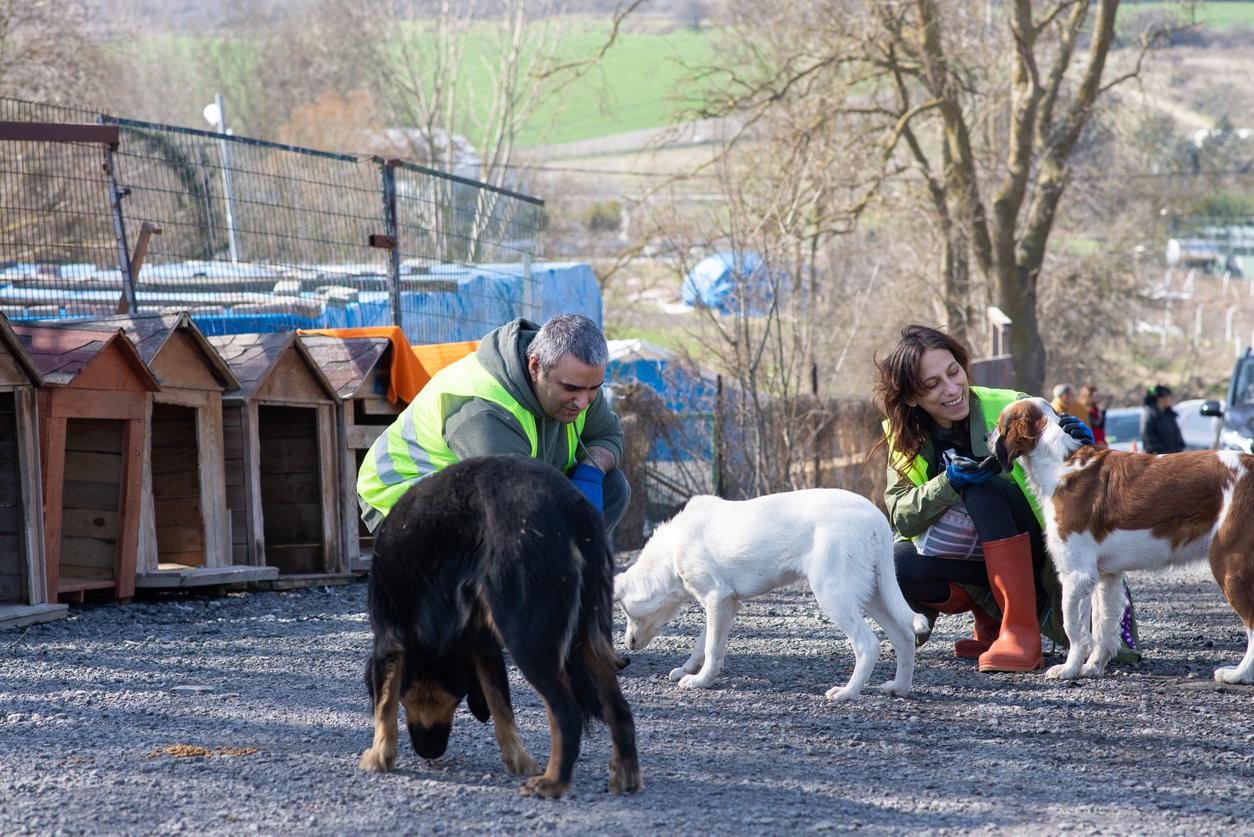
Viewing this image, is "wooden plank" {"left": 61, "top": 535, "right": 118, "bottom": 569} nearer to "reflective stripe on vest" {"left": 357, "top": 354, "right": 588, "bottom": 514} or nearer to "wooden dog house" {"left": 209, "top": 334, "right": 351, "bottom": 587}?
"wooden dog house" {"left": 209, "top": 334, "right": 351, "bottom": 587}

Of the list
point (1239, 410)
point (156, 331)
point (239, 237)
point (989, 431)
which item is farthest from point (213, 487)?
point (1239, 410)

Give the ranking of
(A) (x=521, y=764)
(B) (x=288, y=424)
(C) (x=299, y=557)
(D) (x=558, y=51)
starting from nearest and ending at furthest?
(A) (x=521, y=764) < (C) (x=299, y=557) < (B) (x=288, y=424) < (D) (x=558, y=51)

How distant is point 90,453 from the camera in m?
7.36

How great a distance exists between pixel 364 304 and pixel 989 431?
685cm

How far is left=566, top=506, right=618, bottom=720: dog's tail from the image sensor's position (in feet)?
11.9

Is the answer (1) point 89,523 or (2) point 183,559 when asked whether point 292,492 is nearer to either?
(2) point 183,559

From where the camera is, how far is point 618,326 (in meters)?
27.0

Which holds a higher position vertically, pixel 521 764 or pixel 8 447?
pixel 8 447

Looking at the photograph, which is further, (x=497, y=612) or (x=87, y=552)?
(x=87, y=552)

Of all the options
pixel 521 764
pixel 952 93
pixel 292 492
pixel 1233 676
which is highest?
pixel 952 93

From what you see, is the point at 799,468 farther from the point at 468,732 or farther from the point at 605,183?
the point at 605,183

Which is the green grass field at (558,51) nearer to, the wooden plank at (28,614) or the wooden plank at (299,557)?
the wooden plank at (299,557)

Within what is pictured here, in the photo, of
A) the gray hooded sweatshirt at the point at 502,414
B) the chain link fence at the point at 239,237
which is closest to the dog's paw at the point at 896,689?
the gray hooded sweatshirt at the point at 502,414

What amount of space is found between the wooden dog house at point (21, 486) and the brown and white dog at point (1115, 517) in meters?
4.81
